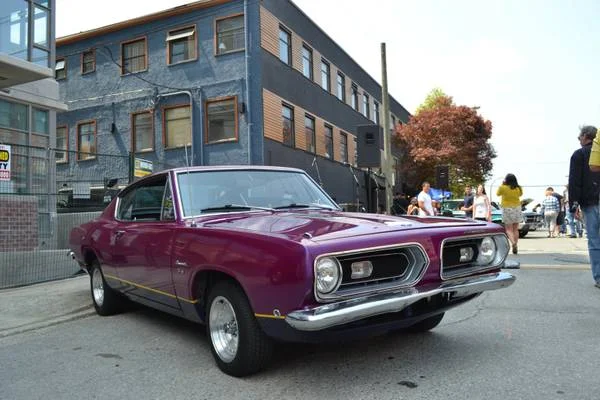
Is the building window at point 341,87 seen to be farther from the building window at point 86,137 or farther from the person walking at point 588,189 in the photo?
the person walking at point 588,189

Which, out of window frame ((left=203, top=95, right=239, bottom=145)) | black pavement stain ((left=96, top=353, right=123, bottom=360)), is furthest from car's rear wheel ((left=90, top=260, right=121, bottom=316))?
window frame ((left=203, top=95, right=239, bottom=145))

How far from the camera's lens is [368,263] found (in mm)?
3082

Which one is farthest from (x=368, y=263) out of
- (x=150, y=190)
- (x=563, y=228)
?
(x=563, y=228)

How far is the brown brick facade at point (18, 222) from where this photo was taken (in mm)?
8820

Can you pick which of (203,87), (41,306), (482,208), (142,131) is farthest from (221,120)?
(41,306)

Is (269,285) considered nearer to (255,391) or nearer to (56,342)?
(255,391)

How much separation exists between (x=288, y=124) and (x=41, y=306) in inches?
558

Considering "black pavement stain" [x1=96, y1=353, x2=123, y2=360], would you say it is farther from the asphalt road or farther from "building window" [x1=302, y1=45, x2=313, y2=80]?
"building window" [x1=302, y1=45, x2=313, y2=80]

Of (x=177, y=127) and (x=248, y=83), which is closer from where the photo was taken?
(x=248, y=83)

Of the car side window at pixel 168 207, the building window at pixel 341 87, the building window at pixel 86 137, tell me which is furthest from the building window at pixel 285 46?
the car side window at pixel 168 207

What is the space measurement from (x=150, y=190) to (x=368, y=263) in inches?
98.2

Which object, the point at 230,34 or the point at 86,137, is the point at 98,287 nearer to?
the point at 230,34

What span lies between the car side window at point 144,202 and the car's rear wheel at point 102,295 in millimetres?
765

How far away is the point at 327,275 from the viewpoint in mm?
2891
